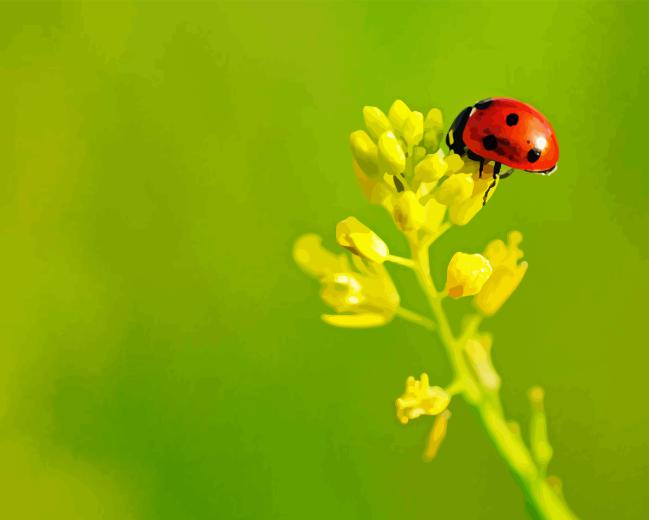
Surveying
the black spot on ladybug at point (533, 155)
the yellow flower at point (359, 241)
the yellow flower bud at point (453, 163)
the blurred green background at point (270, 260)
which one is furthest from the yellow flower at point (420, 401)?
the blurred green background at point (270, 260)

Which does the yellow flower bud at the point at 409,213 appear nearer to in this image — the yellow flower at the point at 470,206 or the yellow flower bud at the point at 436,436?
the yellow flower at the point at 470,206

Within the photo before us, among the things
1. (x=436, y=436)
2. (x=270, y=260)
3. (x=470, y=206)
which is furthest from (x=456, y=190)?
(x=270, y=260)

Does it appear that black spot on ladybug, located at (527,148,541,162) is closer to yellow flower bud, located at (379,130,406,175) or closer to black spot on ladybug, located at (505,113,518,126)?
black spot on ladybug, located at (505,113,518,126)

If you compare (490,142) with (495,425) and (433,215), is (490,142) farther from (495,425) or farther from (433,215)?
(495,425)

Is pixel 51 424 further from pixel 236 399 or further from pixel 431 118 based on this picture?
pixel 431 118

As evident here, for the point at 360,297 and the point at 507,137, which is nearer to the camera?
the point at 360,297
